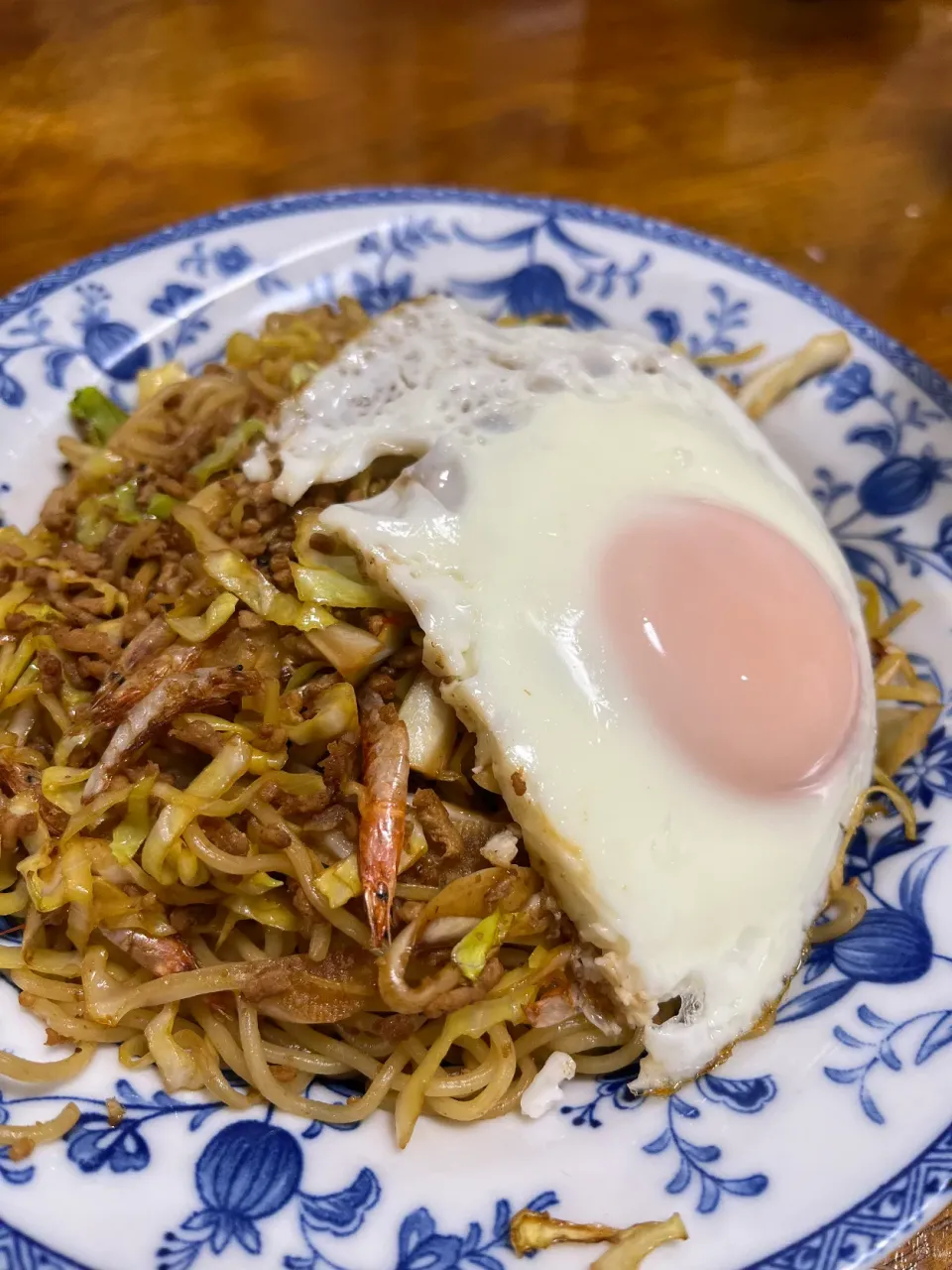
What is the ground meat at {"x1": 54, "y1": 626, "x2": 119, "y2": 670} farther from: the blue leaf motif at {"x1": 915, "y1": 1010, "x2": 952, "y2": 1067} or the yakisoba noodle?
the blue leaf motif at {"x1": 915, "y1": 1010, "x2": 952, "y2": 1067}

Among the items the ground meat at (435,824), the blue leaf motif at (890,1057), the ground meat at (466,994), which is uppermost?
the ground meat at (435,824)

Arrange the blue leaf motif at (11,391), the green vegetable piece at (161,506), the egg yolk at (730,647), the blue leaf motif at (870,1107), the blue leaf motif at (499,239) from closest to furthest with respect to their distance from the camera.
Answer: the blue leaf motif at (870,1107) → the egg yolk at (730,647) → the green vegetable piece at (161,506) → the blue leaf motif at (11,391) → the blue leaf motif at (499,239)

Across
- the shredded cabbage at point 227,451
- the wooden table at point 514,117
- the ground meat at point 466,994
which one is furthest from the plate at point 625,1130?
the wooden table at point 514,117

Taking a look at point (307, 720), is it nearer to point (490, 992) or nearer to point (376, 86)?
point (490, 992)

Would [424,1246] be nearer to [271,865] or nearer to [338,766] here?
[271,865]

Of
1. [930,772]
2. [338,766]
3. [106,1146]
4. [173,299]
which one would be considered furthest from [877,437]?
[106,1146]

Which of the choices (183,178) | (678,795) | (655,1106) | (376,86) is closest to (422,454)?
(678,795)

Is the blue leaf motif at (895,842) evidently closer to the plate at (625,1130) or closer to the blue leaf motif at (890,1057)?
the plate at (625,1130)
